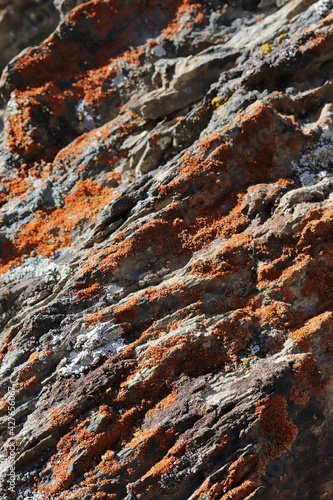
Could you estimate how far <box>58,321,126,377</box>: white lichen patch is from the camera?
1145 centimetres

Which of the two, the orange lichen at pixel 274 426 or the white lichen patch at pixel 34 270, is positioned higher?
the white lichen patch at pixel 34 270

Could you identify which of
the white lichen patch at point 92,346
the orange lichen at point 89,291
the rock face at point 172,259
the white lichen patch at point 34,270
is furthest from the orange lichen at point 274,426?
the white lichen patch at point 34,270

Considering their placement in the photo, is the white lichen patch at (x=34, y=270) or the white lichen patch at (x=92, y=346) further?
the white lichen patch at (x=34, y=270)

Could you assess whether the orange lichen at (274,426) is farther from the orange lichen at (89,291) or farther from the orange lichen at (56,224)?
the orange lichen at (56,224)

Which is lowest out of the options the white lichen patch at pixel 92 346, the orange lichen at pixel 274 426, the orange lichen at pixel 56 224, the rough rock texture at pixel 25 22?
the orange lichen at pixel 274 426

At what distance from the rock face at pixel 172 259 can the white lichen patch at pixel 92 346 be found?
0.04 meters

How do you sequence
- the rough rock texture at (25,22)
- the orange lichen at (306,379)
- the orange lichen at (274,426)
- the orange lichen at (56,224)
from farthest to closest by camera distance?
the rough rock texture at (25,22), the orange lichen at (56,224), the orange lichen at (306,379), the orange lichen at (274,426)

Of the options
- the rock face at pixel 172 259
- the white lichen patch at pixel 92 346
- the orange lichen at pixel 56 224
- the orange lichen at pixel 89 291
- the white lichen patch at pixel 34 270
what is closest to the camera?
the rock face at pixel 172 259

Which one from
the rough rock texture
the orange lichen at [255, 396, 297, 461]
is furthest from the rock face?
the rough rock texture

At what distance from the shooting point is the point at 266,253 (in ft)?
39.6

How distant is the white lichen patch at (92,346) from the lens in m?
11.5

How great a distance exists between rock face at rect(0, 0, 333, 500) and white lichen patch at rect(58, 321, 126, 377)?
43 mm

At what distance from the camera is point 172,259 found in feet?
41.9

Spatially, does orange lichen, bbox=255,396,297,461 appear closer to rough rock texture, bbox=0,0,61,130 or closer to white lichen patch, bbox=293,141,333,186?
white lichen patch, bbox=293,141,333,186
